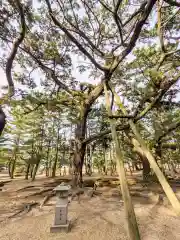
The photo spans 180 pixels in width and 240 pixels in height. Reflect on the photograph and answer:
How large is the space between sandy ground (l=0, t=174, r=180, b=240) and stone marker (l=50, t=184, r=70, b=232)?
0.14 meters

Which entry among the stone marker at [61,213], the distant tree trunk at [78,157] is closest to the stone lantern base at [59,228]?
the stone marker at [61,213]

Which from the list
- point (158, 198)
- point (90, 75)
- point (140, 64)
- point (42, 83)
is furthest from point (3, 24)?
point (158, 198)

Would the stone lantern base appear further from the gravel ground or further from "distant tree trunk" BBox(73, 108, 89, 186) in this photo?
"distant tree trunk" BBox(73, 108, 89, 186)

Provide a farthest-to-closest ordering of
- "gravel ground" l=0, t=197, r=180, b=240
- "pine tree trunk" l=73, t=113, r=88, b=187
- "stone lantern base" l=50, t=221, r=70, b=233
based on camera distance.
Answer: "pine tree trunk" l=73, t=113, r=88, b=187
"stone lantern base" l=50, t=221, r=70, b=233
"gravel ground" l=0, t=197, r=180, b=240

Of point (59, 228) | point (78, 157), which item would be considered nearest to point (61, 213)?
point (59, 228)

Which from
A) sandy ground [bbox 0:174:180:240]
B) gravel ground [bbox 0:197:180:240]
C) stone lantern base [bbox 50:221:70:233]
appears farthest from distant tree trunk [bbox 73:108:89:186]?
stone lantern base [bbox 50:221:70:233]

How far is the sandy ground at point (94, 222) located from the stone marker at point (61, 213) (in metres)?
0.14

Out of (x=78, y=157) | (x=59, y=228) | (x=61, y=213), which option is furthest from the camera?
(x=78, y=157)

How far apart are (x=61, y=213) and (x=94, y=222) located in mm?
1073

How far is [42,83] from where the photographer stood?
7902 mm

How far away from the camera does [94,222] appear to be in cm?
383

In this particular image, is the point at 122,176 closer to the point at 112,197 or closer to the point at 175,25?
the point at 112,197

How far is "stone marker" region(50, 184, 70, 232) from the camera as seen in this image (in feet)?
11.1

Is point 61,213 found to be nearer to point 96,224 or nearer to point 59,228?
point 59,228
